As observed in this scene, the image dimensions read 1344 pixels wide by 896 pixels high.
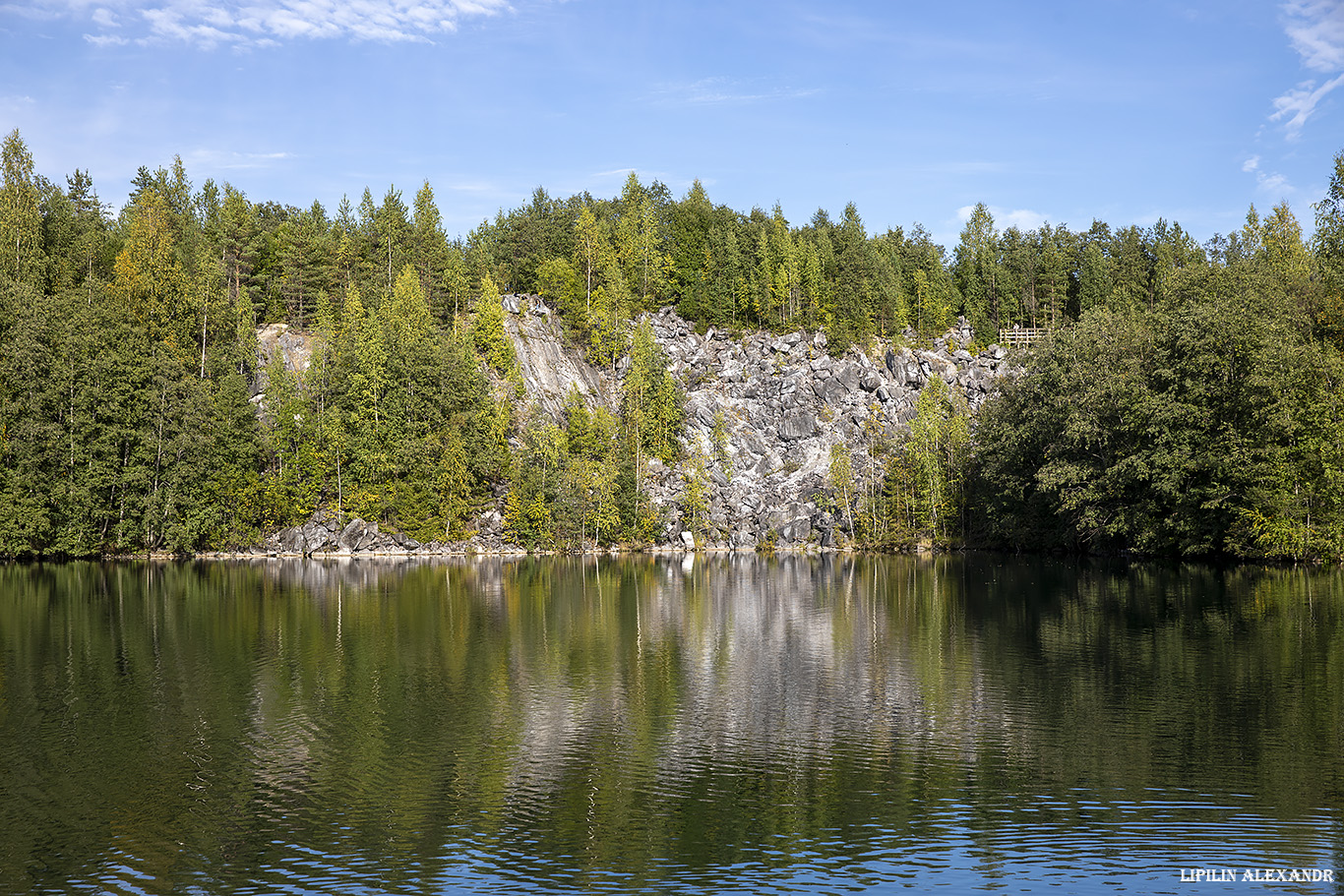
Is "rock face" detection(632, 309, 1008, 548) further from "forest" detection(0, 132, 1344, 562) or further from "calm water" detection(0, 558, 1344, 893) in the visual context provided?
"calm water" detection(0, 558, 1344, 893)

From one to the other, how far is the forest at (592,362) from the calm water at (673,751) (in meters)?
A: 30.9

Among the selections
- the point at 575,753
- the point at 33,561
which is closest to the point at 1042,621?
the point at 575,753

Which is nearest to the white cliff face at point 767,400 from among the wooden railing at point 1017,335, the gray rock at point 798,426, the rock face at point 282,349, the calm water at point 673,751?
the gray rock at point 798,426

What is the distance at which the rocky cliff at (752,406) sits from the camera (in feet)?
406

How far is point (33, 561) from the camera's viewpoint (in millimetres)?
96062

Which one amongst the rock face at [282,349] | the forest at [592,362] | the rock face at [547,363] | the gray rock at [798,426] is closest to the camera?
the forest at [592,362]

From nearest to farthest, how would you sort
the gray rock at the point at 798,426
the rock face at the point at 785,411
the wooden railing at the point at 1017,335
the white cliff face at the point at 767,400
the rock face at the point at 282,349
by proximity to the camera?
the rock face at the point at 282,349, the rock face at the point at 785,411, the white cliff face at the point at 767,400, the gray rock at the point at 798,426, the wooden railing at the point at 1017,335

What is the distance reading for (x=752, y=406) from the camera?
139250 mm

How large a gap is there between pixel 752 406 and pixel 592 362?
2555 cm

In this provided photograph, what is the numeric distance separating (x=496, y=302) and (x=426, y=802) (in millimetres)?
117355

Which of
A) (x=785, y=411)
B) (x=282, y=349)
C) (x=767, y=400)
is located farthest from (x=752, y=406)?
(x=282, y=349)

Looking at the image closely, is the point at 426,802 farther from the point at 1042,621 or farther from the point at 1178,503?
the point at 1178,503

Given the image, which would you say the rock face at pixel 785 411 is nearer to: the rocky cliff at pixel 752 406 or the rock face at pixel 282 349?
the rocky cliff at pixel 752 406

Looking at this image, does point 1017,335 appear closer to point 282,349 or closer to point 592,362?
point 592,362
